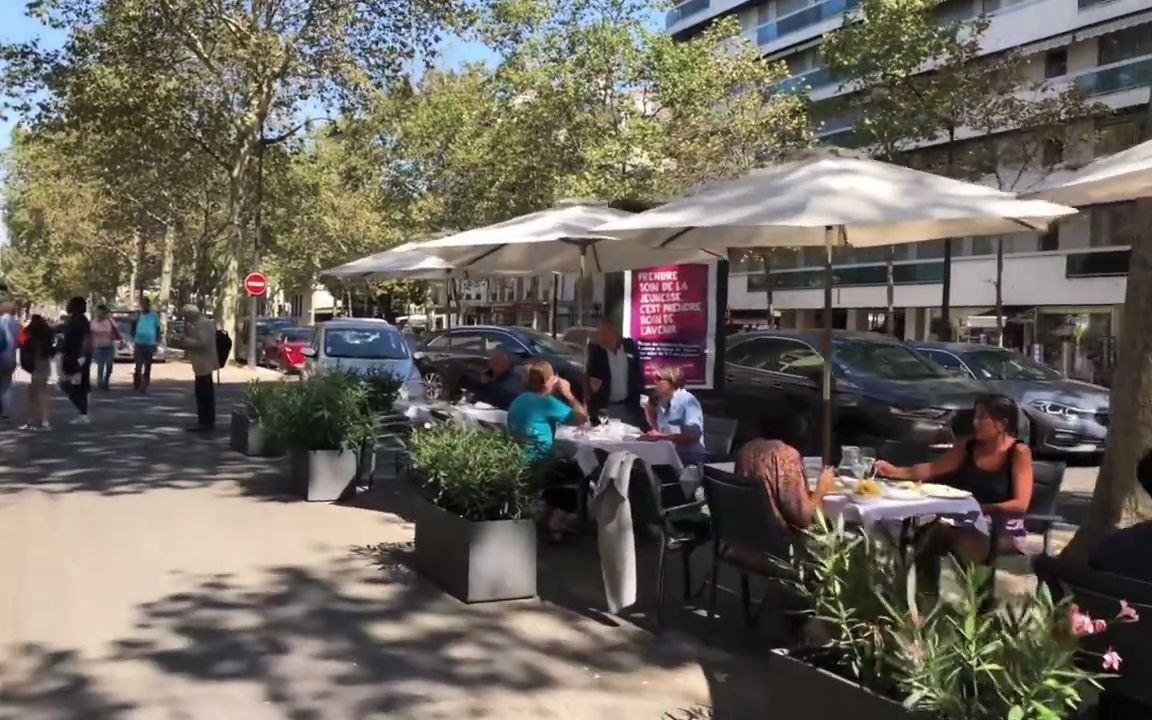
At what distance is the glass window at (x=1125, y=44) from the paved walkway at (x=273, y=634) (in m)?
30.5

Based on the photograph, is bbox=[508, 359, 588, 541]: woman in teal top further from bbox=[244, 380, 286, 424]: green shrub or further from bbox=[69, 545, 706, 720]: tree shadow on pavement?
bbox=[244, 380, 286, 424]: green shrub

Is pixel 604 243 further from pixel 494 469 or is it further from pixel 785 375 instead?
pixel 494 469

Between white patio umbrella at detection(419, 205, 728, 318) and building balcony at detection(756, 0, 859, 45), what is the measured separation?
32826 millimetres

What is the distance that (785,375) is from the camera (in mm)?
13688

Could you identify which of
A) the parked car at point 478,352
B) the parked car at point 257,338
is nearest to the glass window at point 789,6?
the parked car at point 257,338

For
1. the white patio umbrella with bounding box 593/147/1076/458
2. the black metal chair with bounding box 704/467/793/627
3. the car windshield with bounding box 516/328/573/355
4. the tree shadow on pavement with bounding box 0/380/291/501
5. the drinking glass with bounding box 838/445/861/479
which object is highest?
the white patio umbrella with bounding box 593/147/1076/458

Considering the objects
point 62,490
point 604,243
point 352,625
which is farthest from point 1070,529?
point 62,490

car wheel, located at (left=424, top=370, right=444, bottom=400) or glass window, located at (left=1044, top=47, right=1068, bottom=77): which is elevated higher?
glass window, located at (left=1044, top=47, right=1068, bottom=77)

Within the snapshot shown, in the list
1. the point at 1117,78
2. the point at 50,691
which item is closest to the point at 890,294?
the point at 1117,78

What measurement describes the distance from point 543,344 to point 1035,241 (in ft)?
74.3

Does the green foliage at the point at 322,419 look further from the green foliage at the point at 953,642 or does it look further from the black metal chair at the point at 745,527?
the green foliage at the point at 953,642

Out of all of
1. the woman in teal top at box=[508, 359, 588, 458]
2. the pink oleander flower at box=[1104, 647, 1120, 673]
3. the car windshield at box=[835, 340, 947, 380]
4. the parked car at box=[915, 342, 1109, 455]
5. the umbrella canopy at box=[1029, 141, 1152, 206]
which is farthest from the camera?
the parked car at box=[915, 342, 1109, 455]

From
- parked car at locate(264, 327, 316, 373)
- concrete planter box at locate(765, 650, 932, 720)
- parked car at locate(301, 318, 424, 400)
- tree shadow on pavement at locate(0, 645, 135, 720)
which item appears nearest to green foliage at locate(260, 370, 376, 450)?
tree shadow on pavement at locate(0, 645, 135, 720)

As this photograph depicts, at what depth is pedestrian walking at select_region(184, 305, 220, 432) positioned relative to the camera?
14031 millimetres
